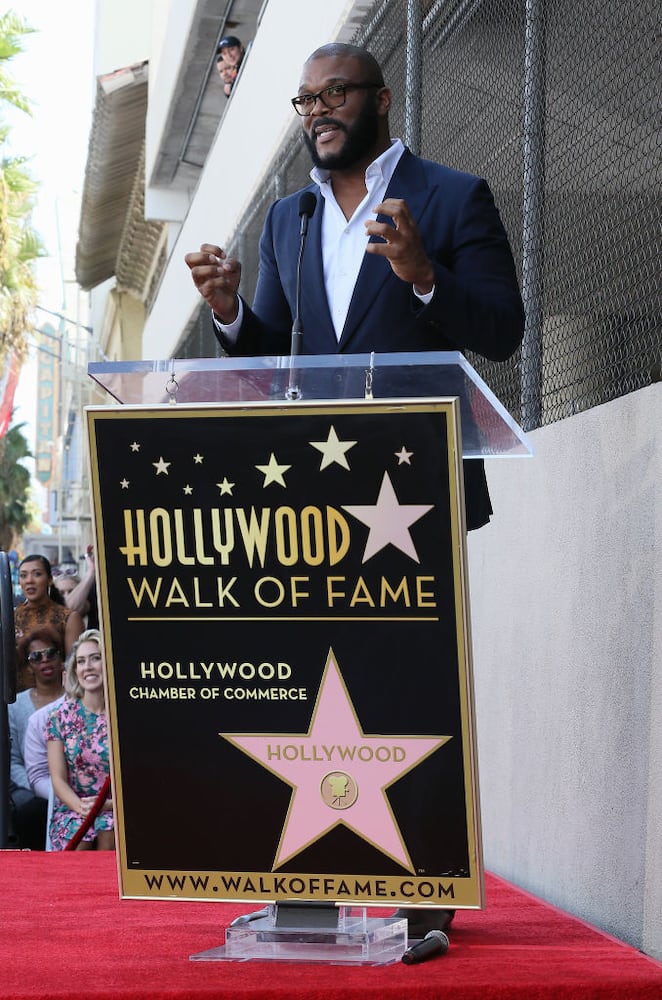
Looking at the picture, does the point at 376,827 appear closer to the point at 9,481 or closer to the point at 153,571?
the point at 153,571

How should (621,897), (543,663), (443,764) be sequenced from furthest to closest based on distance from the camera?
(543,663)
(621,897)
(443,764)

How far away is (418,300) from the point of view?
315 cm

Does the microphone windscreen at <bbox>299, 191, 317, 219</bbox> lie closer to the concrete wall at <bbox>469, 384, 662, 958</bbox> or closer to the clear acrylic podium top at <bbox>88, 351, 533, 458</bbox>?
the clear acrylic podium top at <bbox>88, 351, 533, 458</bbox>

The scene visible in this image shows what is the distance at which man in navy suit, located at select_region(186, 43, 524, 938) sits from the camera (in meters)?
3.18

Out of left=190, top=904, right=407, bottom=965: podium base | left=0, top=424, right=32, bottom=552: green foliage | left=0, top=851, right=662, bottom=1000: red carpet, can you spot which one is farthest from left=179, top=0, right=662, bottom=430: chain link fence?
left=0, top=424, right=32, bottom=552: green foliage

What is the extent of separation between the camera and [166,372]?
2.92 meters

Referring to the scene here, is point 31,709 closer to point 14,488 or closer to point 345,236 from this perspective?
point 345,236

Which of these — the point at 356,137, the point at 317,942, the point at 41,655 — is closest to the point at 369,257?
the point at 356,137

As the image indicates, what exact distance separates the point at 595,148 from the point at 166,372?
202 cm

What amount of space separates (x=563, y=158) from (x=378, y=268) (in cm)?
157

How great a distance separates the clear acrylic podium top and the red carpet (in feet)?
3.47

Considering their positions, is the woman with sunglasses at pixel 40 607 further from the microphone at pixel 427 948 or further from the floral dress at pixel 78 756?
the microphone at pixel 427 948

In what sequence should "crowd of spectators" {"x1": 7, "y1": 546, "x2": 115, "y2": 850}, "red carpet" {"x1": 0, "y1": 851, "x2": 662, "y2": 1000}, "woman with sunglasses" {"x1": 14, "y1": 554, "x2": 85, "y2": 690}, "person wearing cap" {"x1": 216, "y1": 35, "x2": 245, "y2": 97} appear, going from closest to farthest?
"red carpet" {"x1": 0, "y1": 851, "x2": 662, "y2": 1000}
"crowd of spectators" {"x1": 7, "y1": 546, "x2": 115, "y2": 850}
"woman with sunglasses" {"x1": 14, "y1": 554, "x2": 85, "y2": 690}
"person wearing cap" {"x1": 216, "y1": 35, "x2": 245, "y2": 97}

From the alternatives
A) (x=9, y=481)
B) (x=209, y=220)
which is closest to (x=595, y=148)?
(x=209, y=220)
